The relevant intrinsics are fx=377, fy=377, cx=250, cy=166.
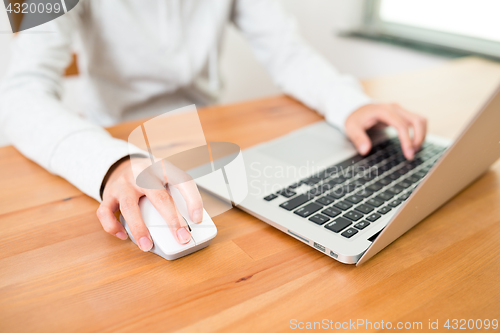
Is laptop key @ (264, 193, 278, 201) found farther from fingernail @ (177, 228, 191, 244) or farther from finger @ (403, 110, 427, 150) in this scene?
finger @ (403, 110, 427, 150)

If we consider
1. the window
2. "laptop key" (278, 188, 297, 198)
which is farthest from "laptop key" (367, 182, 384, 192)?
the window

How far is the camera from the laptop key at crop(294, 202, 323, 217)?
42 cm

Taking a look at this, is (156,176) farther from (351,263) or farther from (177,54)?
(177,54)

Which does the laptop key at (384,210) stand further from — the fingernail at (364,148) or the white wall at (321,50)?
the white wall at (321,50)

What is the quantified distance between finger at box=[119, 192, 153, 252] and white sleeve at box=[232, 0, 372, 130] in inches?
17.3

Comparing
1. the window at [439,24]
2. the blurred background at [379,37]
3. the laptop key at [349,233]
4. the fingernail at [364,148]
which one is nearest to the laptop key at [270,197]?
the laptop key at [349,233]

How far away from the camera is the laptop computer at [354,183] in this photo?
356 millimetres

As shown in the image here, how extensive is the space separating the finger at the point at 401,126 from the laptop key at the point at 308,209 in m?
0.23

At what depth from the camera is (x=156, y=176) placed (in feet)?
1.42

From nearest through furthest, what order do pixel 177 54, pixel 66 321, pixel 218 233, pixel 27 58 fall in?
pixel 66 321
pixel 218 233
pixel 27 58
pixel 177 54

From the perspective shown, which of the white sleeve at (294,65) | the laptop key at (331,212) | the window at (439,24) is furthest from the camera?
the window at (439,24)

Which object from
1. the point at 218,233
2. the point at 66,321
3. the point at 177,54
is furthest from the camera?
the point at 177,54

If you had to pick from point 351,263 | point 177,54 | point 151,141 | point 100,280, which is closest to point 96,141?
point 151,141

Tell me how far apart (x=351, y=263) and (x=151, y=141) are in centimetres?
29
